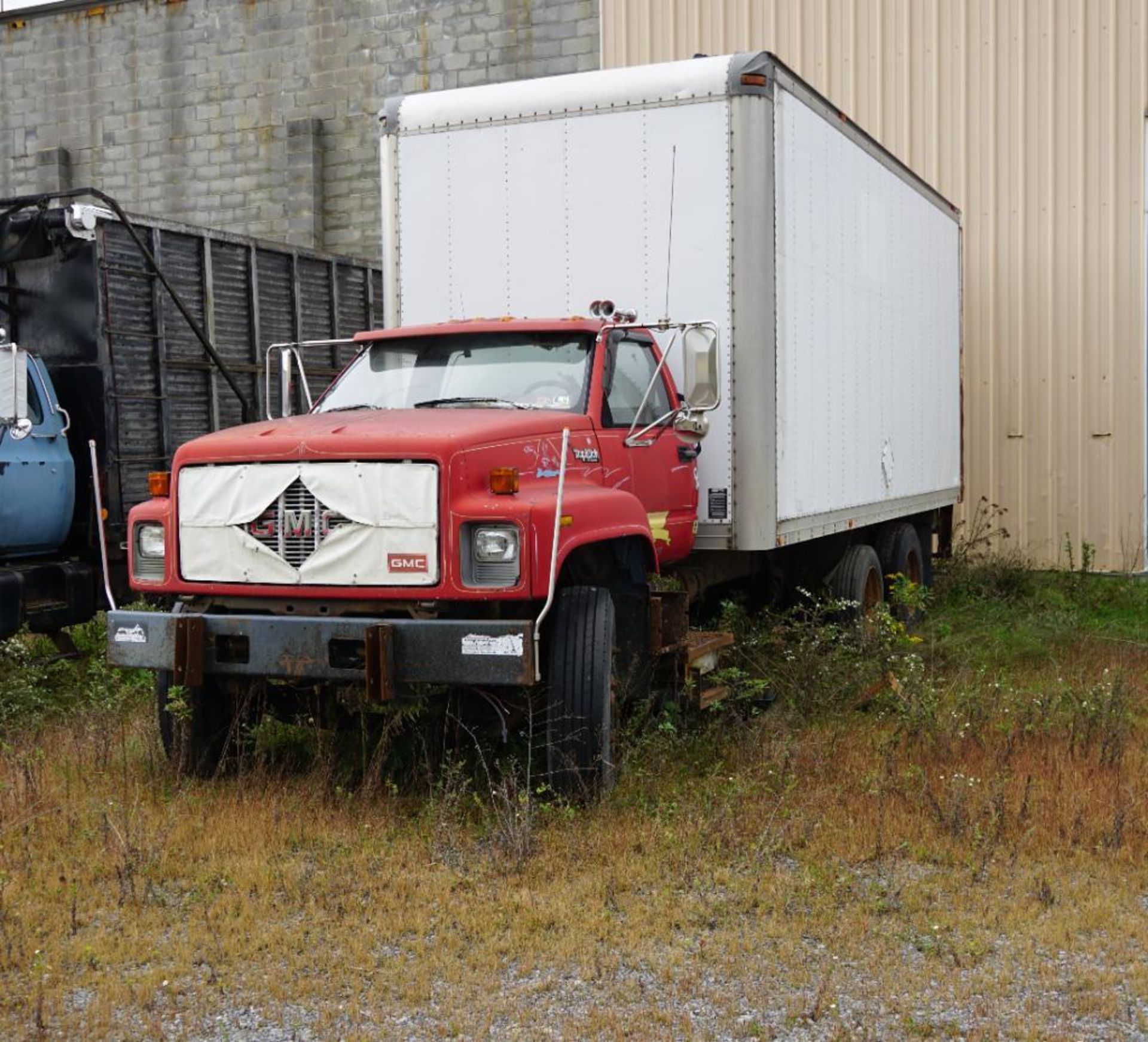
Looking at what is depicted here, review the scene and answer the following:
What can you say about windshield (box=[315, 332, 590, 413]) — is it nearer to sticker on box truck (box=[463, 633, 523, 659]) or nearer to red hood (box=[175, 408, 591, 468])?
red hood (box=[175, 408, 591, 468])

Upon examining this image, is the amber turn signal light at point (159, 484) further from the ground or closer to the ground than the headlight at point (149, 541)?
further from the ground

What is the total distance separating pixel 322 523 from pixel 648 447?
1.98 m

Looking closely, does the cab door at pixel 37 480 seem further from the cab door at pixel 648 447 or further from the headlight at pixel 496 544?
the headlight at pixel 496 544

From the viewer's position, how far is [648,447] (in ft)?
25.5

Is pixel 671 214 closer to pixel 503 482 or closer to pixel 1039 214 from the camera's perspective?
pixel 503 482

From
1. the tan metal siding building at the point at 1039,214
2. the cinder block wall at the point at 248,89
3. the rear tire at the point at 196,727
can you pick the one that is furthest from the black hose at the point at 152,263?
the tan metal siding building at the point at 1039,214

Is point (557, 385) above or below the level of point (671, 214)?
below

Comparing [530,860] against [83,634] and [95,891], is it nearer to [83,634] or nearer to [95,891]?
[95,891]

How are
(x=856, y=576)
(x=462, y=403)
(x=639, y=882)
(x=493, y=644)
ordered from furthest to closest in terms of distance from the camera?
(x=856, y=576)
(x=462, y=403)
(x=493, y=644)
(x=639, y=882)

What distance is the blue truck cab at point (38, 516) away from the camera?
938cm

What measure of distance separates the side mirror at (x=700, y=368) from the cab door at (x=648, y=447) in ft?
0.91

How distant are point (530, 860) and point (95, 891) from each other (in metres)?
1.69

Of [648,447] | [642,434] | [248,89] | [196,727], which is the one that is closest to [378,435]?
[642,434]

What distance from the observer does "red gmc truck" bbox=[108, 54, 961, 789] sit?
640cm
